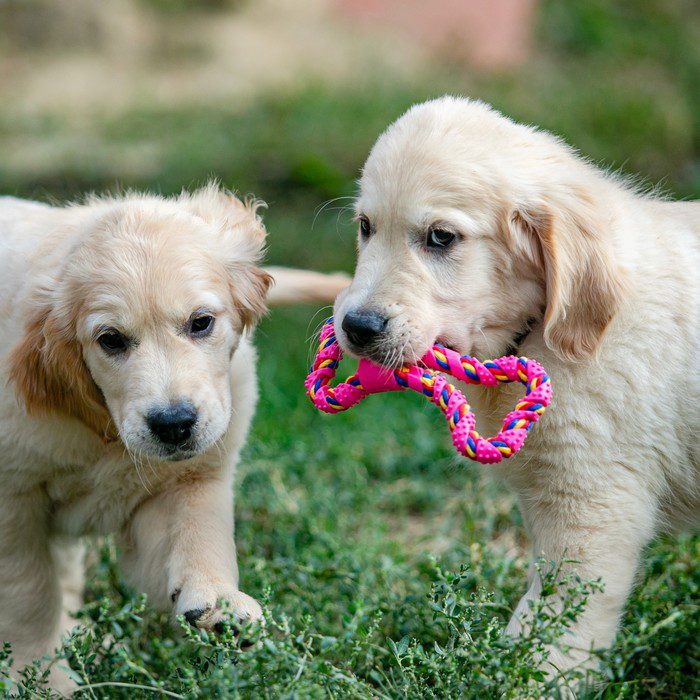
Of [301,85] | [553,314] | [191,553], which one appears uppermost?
[553,314]

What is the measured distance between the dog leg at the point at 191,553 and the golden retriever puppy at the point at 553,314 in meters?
0.84

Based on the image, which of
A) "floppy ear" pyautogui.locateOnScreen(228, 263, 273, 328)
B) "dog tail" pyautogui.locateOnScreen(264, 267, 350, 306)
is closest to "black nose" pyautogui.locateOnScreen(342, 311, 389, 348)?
"floppy ear" pyautogui.locateOnScreen(228, 263, 273, 328)

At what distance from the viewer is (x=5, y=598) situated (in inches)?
142

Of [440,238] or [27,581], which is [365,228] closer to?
[440,238]

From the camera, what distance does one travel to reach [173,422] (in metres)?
3.23

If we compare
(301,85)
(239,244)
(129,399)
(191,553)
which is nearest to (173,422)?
(129,399)

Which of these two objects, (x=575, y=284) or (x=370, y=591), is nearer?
(x=575, y=284)

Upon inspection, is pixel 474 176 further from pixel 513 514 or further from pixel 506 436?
pixel 513 514

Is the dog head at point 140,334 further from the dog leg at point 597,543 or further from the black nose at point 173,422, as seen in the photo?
the dog leg at point 597,543

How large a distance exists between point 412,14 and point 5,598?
9226mm

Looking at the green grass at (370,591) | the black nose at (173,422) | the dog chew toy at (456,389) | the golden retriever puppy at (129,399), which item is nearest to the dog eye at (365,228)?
the dog chew toy at (456,389)

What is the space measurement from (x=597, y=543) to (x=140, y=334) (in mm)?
1594

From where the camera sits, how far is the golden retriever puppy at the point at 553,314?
317cm

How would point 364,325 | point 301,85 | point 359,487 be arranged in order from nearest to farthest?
point 364,325 < point 359,487 < point 301,85
